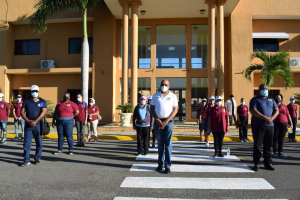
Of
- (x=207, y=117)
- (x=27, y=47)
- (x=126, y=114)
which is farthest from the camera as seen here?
(x=27, y=47)

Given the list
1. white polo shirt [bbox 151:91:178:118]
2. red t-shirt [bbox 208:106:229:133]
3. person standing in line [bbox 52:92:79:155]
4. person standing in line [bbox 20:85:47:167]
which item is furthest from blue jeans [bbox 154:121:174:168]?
person standing in line [bbox 52:92:79:155]

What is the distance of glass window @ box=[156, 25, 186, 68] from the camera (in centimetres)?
1961

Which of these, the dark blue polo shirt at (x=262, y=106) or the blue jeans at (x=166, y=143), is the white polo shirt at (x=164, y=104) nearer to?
the blue jeans at (x=166, y=143)

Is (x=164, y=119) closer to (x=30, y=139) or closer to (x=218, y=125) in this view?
(x=218, y=125)

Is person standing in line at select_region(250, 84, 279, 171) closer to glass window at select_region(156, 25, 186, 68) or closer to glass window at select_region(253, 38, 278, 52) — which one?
glass window at select_region(156, 25, 186, 68)

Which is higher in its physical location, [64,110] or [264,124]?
[64,110]

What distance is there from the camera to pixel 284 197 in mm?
4082

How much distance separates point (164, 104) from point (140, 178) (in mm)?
1693

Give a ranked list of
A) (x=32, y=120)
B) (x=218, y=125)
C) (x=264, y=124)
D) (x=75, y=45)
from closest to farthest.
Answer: (x=264, y=124), (x=32, y=120), (x=218, y=125), (x=75, y=45)

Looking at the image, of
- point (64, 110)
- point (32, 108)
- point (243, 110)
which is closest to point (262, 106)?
point (243, 110)

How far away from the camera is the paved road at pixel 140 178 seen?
14.0 feet

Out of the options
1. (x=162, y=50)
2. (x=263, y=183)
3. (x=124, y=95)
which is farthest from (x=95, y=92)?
(x=263, y=183)

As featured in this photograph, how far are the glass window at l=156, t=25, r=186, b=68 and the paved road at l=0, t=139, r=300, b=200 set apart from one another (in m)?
12.8

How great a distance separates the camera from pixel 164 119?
18.9 feet
